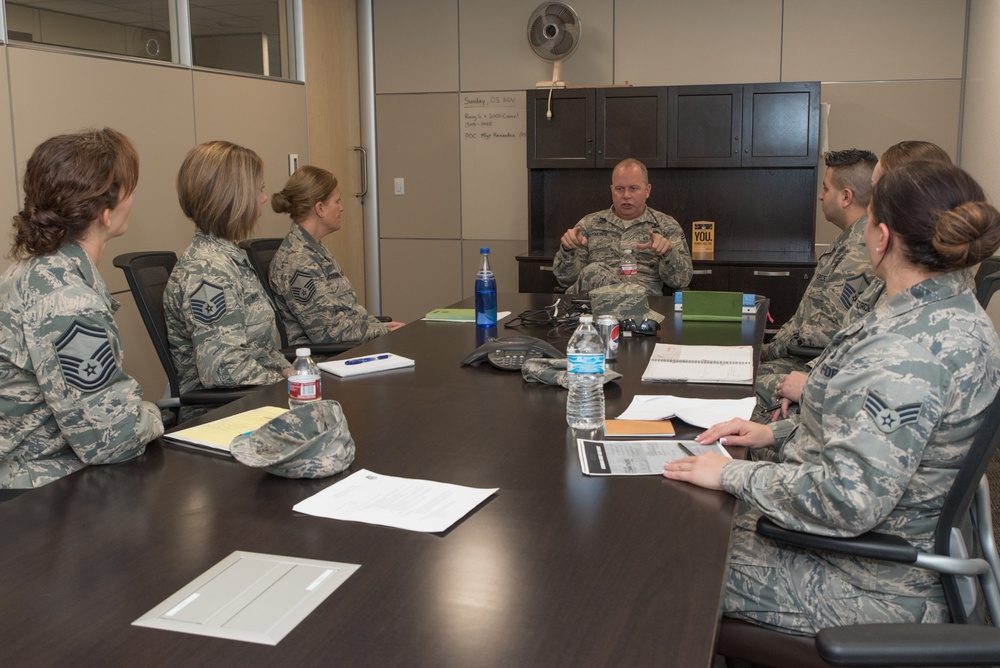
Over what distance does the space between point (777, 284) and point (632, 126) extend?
4.43ft

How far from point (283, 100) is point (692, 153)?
263 cm

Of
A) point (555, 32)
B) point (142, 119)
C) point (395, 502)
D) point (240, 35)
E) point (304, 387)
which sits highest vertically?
point (555, 32)

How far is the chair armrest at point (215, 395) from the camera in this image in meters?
2.76

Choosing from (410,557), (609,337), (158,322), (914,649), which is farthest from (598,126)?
(914,649)

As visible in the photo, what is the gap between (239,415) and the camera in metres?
2.16

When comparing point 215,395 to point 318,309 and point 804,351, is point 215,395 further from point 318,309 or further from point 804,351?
point 804,351

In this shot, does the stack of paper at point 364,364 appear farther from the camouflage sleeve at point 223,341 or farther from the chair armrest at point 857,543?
the chair armrest at point 857,543

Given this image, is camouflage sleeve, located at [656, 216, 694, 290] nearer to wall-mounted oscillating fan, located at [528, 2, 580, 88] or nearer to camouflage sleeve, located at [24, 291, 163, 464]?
wall-mounted oscillating fan, located at [528, 2, 580, 88]

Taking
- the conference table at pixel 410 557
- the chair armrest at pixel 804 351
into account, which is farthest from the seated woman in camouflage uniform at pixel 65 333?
the chair armrest at pixel 804 351

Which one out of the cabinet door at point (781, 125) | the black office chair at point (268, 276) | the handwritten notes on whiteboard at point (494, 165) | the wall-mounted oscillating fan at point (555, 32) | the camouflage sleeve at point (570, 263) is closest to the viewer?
the black office chair at point (268, 276)

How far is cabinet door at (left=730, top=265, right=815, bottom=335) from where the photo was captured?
555 centimetres

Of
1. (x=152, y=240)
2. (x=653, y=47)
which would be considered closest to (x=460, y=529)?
(x=152, y=240)

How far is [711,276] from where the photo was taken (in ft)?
18.7

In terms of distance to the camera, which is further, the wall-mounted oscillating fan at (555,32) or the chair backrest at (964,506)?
the wall-mounted oscillating fan at (555,32)
